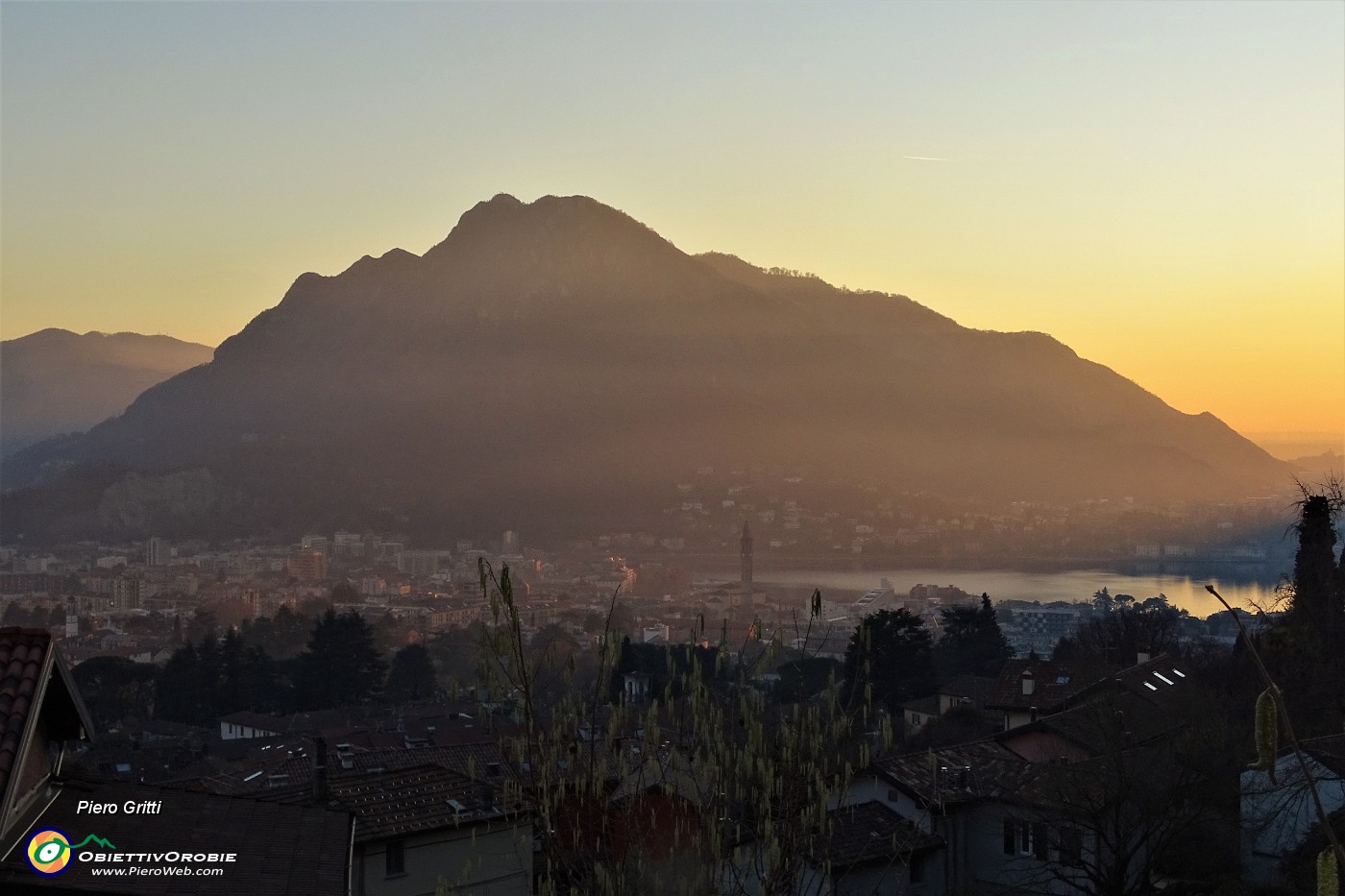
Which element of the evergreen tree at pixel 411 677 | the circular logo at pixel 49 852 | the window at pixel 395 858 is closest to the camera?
the circular logo at pixel 49 852

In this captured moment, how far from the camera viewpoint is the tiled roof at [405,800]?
10055 millimetres

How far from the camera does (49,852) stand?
14.9ft

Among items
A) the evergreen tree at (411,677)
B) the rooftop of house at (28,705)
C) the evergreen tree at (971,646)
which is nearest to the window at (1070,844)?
the rooftop of house at (28,705)

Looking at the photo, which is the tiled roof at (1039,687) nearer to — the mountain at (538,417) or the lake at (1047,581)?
the lake at (1047,581)

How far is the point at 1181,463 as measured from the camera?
180250 mm

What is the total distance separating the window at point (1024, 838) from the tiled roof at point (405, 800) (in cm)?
470

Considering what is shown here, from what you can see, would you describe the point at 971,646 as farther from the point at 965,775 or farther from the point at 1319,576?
the point at 965,775

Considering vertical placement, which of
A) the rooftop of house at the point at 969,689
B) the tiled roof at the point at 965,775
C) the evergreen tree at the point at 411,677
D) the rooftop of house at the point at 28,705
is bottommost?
the evergreen tree at the point at 411,677

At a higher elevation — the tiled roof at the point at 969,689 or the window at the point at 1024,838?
the window at the point at 1024,838

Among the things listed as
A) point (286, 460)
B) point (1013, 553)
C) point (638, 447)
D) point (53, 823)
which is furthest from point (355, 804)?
point (638, 447)

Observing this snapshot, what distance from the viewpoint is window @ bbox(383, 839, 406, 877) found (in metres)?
9.95

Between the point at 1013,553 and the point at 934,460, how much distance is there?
49.8m

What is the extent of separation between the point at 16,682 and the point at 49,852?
58 cm

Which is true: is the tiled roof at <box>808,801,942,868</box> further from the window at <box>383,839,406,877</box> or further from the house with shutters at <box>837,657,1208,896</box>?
the window at <box>383,839,406,877</box>
